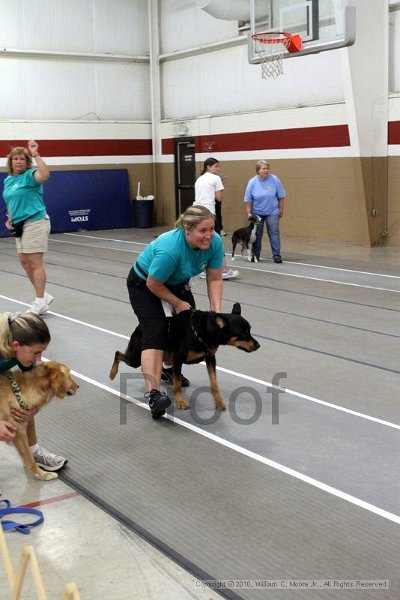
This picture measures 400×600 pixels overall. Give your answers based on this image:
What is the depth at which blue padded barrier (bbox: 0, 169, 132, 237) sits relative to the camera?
18.1 m

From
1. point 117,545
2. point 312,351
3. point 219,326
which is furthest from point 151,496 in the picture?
point 312,351

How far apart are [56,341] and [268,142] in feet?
34.0

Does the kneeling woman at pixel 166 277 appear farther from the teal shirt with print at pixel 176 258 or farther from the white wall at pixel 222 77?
the white wall at pixel 222 77

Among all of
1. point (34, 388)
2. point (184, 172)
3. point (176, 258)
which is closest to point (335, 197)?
point (184, 172)

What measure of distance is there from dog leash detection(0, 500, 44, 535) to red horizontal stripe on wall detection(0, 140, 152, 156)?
14994 mm

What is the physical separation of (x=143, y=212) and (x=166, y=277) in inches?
567

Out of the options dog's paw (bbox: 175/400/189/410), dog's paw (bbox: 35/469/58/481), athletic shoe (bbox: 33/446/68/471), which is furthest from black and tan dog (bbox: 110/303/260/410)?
dog's paw (bbox: 35/469/58/481)

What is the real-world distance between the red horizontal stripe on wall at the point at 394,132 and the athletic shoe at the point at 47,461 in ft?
36.4

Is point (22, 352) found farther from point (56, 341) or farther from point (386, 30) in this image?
point (386, 30)

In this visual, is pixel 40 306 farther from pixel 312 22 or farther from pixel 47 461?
pixel 312 22

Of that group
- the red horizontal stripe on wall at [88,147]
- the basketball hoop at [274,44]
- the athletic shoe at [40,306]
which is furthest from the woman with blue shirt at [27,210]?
the red horizontal stripe on wall at [88,147]

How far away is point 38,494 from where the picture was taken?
362 cm

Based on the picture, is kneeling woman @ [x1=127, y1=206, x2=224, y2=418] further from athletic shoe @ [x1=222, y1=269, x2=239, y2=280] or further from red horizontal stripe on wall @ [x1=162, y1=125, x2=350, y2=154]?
red horizontal stripe on wall @ [x1=162, y1=125, x2=350, y2=154]

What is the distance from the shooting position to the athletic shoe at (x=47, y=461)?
3865mm
